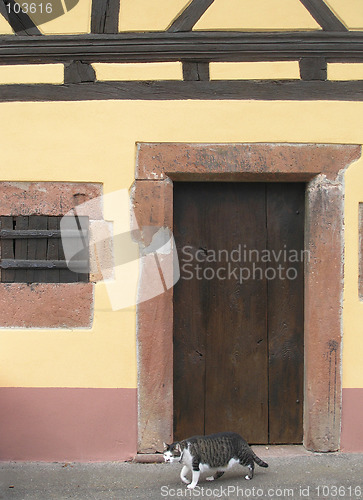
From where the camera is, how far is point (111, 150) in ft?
12.7

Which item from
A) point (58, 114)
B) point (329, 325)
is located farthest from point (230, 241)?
point (58, 114)

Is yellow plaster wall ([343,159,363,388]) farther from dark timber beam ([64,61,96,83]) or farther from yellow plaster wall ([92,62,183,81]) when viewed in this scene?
dark timber beam ([64,61,96,83])

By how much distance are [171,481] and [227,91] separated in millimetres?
2539

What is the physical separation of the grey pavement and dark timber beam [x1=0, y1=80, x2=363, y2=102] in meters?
2.42

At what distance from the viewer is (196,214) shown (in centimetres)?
408

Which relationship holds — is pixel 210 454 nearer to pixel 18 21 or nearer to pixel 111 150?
pixel 111 150

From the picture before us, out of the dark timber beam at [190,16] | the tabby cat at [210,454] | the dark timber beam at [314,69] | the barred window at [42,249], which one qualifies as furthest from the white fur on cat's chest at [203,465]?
the dark timber beam at [190,16]

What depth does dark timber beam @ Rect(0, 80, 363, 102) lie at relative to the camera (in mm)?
3867

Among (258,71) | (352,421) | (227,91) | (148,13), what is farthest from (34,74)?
(352,421)

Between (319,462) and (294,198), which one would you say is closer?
(319,462)

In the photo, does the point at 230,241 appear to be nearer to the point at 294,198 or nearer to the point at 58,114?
the point at 294,198

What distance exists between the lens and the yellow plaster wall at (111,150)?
12.7 feet

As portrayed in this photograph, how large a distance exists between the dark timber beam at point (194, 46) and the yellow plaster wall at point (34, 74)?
0.27 feet

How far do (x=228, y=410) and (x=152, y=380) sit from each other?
641 mm
